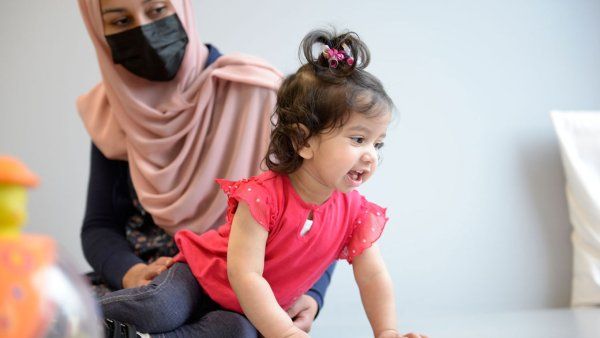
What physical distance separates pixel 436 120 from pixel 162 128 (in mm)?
851

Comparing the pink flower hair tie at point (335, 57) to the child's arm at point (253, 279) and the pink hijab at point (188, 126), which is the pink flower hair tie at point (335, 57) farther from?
the pink hijab at point (188, 126)

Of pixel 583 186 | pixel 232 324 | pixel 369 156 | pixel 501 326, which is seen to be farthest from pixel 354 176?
pixel 583 186

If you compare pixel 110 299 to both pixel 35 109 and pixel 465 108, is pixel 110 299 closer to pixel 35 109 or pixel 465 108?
pixel 35 109

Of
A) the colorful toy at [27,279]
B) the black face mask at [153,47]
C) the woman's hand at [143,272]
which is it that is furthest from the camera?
the black face mask at [153,47]

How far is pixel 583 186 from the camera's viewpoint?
1.77 m

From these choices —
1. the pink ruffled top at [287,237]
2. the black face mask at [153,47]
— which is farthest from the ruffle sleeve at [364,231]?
the black face mask at [153,47]

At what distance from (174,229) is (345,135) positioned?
1.83 feet

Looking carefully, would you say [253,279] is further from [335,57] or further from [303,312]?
[335,57]

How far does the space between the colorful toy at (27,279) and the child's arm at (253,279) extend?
0.42 m

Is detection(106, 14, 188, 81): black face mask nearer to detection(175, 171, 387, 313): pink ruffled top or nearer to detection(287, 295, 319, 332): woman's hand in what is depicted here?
detection(175, 171, 387, 313): pink ruffled top

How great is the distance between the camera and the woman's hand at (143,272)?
3.79 feet

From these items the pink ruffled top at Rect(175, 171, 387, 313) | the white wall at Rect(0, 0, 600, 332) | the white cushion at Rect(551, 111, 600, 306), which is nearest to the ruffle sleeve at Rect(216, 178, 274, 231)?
the pink ruffled top at Rect(175, 171, 387, 313)

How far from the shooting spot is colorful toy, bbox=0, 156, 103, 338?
0.46m

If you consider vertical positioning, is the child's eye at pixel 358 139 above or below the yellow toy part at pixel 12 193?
below
